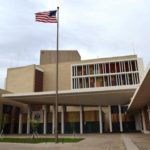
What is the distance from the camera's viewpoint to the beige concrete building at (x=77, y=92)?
36.5 metres

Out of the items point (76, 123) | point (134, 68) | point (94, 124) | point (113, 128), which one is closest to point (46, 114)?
point (76, 123)

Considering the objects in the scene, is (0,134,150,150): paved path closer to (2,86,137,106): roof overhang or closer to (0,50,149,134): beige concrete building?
(0,50,149,134): beige concrete building

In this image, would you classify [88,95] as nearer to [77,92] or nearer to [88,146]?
[77,92]

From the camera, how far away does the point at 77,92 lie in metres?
33.9

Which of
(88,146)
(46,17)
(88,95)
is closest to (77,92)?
(88,95)

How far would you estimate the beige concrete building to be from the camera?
36469 millimetres

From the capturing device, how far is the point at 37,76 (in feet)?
205

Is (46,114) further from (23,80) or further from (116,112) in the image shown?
(23,80)

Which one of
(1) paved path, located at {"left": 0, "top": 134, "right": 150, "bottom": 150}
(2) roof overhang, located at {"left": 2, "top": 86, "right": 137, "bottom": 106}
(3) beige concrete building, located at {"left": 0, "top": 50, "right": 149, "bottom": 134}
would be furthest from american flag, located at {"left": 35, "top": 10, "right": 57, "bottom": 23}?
(2) roof overhang, located at {"left": 2, "top": 86, "right": 137, "bottom": 106}

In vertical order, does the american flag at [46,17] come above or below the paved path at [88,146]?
above

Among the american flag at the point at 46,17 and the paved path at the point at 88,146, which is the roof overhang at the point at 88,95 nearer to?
the paved path at the point at 88,146

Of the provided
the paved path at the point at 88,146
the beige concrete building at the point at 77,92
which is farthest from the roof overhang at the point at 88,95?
the paved path at the point at 88,146

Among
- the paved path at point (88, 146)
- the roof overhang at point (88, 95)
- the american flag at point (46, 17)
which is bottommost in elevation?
the paved path at point (88, 146)

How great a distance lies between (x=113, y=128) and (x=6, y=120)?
2014cm
